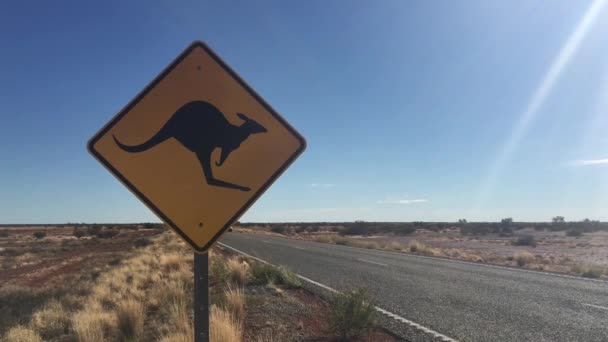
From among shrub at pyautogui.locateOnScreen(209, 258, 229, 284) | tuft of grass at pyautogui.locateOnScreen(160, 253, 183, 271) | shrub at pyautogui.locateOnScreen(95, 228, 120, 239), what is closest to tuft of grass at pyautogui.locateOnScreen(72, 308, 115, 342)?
shrub at pyautogui.locateOnScreen(209, 258, 229, 284)

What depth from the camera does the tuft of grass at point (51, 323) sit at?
305 inches

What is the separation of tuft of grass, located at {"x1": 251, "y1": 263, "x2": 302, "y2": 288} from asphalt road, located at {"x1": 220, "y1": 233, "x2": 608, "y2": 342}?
3.63 feet

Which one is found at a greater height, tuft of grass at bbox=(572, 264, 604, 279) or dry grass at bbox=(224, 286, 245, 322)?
dry grass at bbox=(224, 286, 245, 322)

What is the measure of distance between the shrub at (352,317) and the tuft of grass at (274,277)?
14.5 feet

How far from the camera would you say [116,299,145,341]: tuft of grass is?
699 cm

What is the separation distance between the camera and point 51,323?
825 cm

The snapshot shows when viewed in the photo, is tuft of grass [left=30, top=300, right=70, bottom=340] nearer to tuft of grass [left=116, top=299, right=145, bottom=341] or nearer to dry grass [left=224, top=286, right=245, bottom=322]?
tuft of grass [left=116, top=299, right=145, bottom=341]

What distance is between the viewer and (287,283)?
38.3 feet

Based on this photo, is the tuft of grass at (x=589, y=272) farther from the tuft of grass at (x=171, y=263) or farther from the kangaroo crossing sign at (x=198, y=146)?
the kangaroo crossing sign at (x=198, y=146)

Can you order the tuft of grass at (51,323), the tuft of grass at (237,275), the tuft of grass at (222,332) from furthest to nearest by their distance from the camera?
1. the tuft of grass at (237,275)
2. the tuft of grass at (51,323)
3. the tuft of grass at (222,332)

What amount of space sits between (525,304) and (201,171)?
9.31 m

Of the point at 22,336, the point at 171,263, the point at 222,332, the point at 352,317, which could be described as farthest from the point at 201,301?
the point at 171,263

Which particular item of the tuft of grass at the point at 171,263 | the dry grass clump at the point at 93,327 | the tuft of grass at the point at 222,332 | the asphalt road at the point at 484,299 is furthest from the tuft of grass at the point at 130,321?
the tuft of grass at the point at 171,263

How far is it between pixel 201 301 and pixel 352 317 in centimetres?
484
